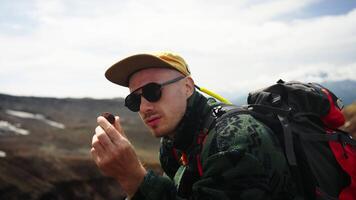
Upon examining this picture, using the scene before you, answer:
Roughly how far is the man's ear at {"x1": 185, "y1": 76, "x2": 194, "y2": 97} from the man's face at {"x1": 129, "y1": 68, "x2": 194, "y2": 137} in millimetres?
142

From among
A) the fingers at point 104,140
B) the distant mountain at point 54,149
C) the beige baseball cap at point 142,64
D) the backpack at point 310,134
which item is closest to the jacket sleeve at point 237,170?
the backpack at point 310,134

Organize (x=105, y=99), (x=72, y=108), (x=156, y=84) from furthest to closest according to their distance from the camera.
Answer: (x=105, y=99)
(x=72, y=108)
(x=156, y=84)

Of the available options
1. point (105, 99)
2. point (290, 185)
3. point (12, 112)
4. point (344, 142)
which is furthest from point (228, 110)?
point (105, 99)

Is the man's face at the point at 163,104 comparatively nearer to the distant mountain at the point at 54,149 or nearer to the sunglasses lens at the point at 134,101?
the sunglasses lens at the point at 134,101

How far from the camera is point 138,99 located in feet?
14.9

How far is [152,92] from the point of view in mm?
4371

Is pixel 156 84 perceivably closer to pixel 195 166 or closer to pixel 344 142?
pixel 195 166

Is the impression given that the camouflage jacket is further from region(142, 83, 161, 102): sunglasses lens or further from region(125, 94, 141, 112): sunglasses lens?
region(125, 94, 141, 112): sunglasses lens

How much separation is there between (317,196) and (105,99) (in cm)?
9889

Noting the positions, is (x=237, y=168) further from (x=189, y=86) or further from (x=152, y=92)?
(x=189, y=86)

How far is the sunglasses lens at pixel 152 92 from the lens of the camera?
4.38m

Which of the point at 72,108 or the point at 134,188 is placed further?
the point at 72,108

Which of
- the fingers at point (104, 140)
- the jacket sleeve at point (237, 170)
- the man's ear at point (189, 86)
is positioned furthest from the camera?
the man's ear at point (189, 86)

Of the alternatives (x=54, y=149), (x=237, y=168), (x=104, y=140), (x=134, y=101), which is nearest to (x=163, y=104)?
(x=134, y=101)
